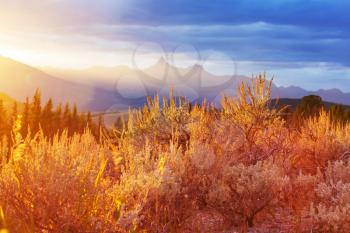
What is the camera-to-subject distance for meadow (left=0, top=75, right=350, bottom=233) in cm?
635

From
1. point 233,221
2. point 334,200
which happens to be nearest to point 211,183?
point 233,221

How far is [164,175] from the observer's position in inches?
297

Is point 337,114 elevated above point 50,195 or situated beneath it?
situated beneath

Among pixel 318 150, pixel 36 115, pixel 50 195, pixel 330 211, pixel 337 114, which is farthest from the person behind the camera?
pixel 36 115

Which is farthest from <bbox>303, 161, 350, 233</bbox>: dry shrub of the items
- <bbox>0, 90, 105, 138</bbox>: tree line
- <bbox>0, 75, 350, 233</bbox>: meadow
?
<bbox>0, 90, 105, 138</bbox>: tree line

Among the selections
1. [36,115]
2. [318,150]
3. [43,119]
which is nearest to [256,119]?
[318,150]

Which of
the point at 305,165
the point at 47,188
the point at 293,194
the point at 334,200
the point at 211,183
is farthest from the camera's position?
the point at 305,165

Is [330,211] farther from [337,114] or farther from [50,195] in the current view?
[337,114]

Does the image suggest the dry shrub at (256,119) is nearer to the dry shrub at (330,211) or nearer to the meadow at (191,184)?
the meadow at (191,184)

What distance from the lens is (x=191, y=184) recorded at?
8336 mm

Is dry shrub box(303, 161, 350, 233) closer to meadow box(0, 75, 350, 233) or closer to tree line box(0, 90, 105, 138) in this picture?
meadow box(0, 75, 350, 233)

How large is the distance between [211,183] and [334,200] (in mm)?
1901

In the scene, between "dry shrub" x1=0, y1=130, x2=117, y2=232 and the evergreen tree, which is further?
the evergreen tree

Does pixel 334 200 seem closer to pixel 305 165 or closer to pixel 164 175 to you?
pixel 164 175
